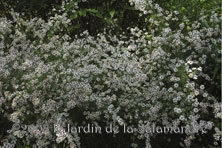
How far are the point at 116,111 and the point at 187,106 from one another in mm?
531

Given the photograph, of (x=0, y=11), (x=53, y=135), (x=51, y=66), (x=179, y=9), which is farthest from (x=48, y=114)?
(x=0, y=11)

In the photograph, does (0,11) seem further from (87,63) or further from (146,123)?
(146,123)

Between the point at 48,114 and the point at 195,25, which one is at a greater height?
the point at 195,25

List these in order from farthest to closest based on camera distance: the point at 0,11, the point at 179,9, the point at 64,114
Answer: the point at 0,11, the point at 179,9, the point at 64,114

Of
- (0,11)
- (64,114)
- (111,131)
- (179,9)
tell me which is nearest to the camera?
(64,114)

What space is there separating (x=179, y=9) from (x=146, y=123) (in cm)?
155

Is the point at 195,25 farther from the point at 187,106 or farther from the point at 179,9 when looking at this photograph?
the point at 187,106

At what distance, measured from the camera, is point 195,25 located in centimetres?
340

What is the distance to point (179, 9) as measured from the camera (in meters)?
3.92

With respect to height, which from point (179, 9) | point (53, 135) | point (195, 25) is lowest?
point (53, 135)

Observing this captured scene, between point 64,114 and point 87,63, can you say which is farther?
point 87,63

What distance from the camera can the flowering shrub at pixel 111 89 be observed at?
2732 millimetres

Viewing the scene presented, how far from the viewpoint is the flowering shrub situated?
2.73m

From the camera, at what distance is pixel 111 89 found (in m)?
3.05
